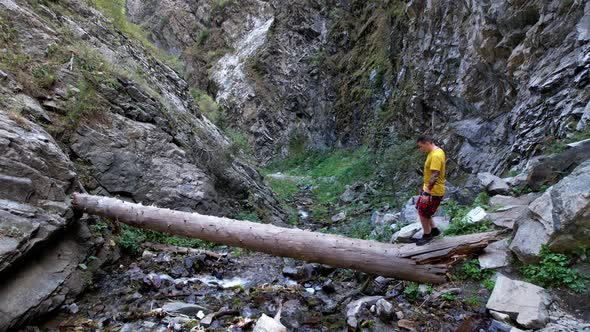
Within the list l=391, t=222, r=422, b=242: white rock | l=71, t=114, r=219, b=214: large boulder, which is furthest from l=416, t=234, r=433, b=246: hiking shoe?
l=71, t=114, r=219, b=214: large boulder

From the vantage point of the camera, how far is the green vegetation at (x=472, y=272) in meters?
4.88

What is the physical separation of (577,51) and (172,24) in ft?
134

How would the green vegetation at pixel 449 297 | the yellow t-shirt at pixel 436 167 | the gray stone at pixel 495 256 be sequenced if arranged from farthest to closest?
the yellow t-shirt at pixel 436 167, the gray stone at pixel 495 256, the green vegetation at pixel 449 297

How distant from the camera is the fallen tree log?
5.08 m

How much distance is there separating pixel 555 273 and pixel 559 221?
2.04 ft

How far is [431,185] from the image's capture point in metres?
5.07

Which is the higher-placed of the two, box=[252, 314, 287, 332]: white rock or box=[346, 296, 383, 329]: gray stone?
box=[346, 296, 383, 329]: gray stone

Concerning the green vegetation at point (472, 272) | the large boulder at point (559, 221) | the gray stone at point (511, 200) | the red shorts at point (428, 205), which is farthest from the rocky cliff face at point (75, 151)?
the gray stone at point (511, 200)

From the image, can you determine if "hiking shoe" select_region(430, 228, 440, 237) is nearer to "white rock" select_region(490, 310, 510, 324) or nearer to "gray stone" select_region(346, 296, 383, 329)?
"gray stone" select_region(346, 296, 383, 329)

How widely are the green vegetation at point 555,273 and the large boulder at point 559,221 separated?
91 mm

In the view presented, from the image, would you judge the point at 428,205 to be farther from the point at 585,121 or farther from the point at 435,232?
the point at 585,121

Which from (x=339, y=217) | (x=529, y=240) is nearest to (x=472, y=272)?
(x=529, y=240)

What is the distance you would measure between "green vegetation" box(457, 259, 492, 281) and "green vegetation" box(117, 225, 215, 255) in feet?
17.9

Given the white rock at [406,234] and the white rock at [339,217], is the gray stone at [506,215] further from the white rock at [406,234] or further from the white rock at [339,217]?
the white rock at [339,217]
